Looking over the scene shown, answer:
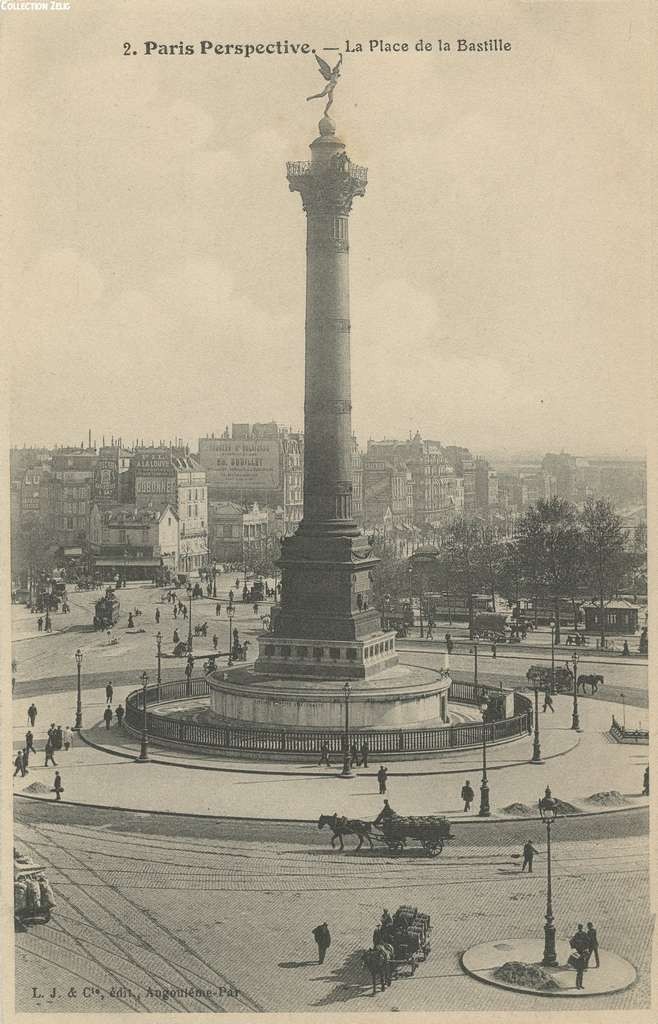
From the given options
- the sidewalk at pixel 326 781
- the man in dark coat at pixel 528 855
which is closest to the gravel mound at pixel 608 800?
the sidewalk at pixel 326 781

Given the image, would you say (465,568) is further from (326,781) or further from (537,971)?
(537,971)

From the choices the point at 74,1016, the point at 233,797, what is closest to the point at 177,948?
the point at 74,1016

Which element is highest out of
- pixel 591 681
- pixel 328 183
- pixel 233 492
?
pixel 328 183

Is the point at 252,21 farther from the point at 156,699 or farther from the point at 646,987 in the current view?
the point at 156,699

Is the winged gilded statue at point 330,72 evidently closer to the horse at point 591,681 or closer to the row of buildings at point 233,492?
the horse at point 591,681

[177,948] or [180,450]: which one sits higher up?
[180,450]

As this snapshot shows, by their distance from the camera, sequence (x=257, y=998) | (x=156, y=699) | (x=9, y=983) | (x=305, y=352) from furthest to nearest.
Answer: (x=156, y=699) < (x=305, y=352) < (x=9, y=983) < (x=257, y=998)

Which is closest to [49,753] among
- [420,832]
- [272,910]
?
[420,832]
